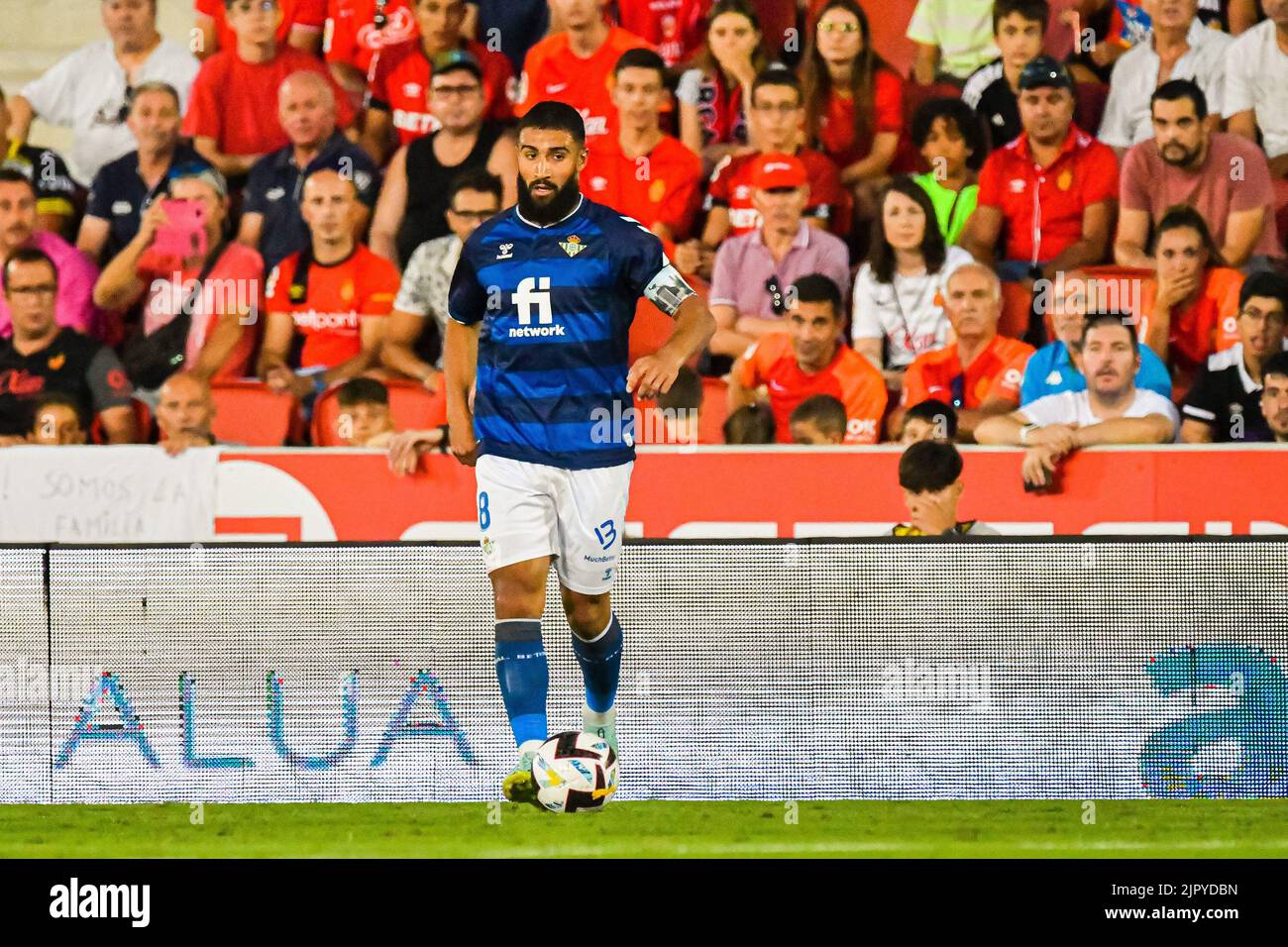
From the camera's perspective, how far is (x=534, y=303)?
536 cm

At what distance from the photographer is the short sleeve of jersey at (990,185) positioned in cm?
914

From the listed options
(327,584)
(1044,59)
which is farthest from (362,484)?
(1044,59)

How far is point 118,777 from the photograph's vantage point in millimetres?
6055

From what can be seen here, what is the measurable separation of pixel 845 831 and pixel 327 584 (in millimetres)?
1971

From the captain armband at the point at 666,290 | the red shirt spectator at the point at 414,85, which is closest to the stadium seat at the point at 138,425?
the red shirt spectator at the point at 414,85

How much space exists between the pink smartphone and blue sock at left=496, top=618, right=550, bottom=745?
16.0 ft

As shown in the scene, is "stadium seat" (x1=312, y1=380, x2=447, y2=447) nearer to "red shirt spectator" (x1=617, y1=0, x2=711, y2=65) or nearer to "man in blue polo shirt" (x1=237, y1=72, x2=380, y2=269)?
"man in blue polo shirt" (x1=237, y1=72, x2=380, y2=269)

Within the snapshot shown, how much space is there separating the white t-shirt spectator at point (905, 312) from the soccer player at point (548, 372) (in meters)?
3.55

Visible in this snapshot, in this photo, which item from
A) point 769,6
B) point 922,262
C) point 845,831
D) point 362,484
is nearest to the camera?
point 845,831

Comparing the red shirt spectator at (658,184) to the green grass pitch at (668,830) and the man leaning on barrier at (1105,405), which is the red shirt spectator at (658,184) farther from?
the green grass pitch at (668,830)

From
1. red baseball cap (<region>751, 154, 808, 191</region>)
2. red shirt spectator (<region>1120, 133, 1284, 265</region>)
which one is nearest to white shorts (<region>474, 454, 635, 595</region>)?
red baseball cap (<region>751, 154, 808, 191</region>)

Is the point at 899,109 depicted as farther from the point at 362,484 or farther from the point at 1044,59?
the point at 362,484

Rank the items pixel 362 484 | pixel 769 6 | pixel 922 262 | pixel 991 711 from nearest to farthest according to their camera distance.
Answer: pixel 991 711 < pixel 362 484 < pixel 922 262 < pixel 769 6

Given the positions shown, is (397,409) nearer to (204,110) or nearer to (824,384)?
(824,384)
